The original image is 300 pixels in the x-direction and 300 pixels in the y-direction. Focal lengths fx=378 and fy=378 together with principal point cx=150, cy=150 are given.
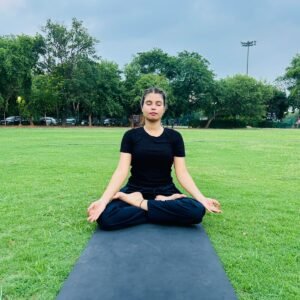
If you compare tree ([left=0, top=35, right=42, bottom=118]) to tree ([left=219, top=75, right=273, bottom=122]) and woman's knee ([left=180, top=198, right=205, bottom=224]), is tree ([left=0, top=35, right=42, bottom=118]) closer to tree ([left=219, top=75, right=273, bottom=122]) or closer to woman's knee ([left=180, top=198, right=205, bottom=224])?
tree ([left=219, top=75, right=273, bottom=122])

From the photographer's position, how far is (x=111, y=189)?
3.42 metres

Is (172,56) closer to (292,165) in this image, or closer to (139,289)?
(292,165)

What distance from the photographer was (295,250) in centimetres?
304

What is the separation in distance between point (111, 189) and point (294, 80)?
52745mm

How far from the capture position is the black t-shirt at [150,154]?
3602 mm

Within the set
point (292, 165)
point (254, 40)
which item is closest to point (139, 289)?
point (292, 165)

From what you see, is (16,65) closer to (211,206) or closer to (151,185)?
(151,185)

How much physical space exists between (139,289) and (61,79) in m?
38.0

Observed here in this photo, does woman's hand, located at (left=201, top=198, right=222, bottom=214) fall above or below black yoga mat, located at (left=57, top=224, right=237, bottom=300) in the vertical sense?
above

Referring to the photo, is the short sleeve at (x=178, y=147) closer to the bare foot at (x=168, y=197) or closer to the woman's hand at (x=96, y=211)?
the bare foot at (x=168, y=197)

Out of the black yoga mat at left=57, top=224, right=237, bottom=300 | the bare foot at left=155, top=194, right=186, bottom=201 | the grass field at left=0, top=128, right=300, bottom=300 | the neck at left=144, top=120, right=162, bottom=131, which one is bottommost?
the grass field at left=0, top=128, right=300, bottom=300

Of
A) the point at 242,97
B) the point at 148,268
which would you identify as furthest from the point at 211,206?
the point at 242,97

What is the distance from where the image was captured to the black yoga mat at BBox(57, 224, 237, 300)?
2109mm

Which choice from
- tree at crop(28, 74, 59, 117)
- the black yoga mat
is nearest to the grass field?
the black yoga mat
